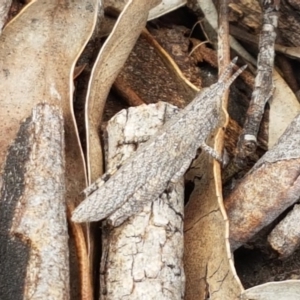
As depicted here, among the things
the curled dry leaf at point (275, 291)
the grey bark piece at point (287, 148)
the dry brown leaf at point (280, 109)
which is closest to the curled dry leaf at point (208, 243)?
the curled dry leaf at point (275, 291)

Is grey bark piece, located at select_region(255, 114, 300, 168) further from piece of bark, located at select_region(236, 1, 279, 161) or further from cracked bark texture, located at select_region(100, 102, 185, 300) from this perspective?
cracked bark texture, located at select_region(100, 102, 185, 300)

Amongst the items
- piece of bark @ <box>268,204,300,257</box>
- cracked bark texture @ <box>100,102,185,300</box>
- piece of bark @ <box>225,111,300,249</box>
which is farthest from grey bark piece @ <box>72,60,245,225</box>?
piece of bark @ <box>268,204,300,257</box>

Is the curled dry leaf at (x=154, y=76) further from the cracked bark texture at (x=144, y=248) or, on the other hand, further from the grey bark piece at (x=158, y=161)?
the cracked bark texture at (x=144, y=248)

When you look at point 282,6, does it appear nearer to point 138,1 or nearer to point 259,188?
point 138,1

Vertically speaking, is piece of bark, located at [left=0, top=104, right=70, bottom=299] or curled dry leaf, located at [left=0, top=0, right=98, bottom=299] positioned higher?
curled dry leaf, located at [left=0, top=0, right=98, bottom=299]

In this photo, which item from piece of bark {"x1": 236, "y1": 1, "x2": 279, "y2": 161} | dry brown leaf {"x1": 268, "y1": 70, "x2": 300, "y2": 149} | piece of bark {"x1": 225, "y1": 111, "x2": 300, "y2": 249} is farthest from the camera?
dry brown leaf {"x1": 268, "y1": 70, "x2": 300, "y2": 149}

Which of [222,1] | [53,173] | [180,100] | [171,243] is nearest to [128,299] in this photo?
[171,243]
